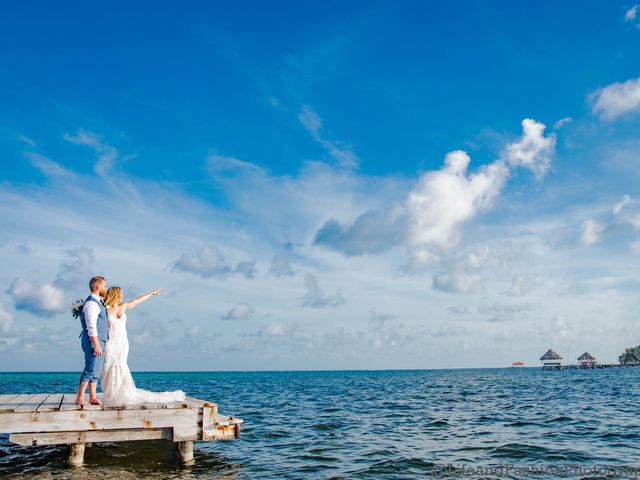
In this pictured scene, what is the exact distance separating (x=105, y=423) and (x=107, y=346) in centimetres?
191

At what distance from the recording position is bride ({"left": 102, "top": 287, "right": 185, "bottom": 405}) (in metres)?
12.6

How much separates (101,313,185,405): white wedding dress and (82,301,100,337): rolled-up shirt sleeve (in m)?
0.77

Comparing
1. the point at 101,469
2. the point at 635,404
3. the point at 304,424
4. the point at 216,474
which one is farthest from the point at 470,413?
the point at 101,469

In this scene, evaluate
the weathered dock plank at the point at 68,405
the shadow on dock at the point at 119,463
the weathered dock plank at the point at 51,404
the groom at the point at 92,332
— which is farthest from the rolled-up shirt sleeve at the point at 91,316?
the shadow on dock at the point at 119,463

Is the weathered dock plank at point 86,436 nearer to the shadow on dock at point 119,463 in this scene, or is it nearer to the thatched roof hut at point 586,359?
the shadow on dock at point 119,463

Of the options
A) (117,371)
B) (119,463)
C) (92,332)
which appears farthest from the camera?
(119,463)

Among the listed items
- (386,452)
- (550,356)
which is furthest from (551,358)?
(386,452)

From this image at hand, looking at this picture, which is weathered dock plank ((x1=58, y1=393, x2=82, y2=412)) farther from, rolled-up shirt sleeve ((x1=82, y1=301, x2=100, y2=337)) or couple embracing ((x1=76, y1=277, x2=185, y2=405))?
rolled-up shirt sleeve ((x1=82, y1=301, x2=100, y2=337))

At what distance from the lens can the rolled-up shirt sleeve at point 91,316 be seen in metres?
11.8

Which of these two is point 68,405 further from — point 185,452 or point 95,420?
point 185,452

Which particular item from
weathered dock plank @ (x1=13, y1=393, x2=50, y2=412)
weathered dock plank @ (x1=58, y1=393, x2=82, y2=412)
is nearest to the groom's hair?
weathered dock plank @ (x1=58, y1=393, x2=82, y2=412)

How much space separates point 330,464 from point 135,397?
6075mm

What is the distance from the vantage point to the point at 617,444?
17.8 meters

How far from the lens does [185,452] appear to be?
44.2 feet
